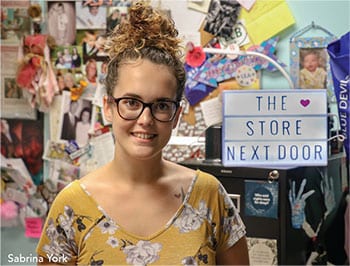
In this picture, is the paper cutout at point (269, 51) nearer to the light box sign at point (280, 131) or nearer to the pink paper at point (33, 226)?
the light box sign at point (280, 131)

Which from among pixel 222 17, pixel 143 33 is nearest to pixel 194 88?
pixel 222 17

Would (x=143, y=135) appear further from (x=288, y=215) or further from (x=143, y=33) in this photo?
(x=288, y=215)

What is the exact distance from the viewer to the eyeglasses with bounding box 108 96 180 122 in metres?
0.95

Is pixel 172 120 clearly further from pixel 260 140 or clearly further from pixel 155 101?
pixel 260 140

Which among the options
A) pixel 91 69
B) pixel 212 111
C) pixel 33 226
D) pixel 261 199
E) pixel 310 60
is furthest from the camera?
pixel 33 226

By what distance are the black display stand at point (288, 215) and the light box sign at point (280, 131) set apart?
1.9 inches

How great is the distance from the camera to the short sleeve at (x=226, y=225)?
103 centimetres

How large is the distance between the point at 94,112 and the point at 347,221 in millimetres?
987

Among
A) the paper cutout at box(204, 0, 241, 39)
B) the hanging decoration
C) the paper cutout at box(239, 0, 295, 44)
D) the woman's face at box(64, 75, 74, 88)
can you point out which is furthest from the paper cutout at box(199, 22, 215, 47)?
the woman's face at box(64, 75, 74, 88)

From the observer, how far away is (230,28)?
1934 mm

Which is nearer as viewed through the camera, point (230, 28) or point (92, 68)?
point (230, 28)

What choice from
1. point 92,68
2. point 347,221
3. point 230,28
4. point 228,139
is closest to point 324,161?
point 347,221

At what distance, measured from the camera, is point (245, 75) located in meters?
1.92

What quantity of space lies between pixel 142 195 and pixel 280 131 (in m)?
0.76
